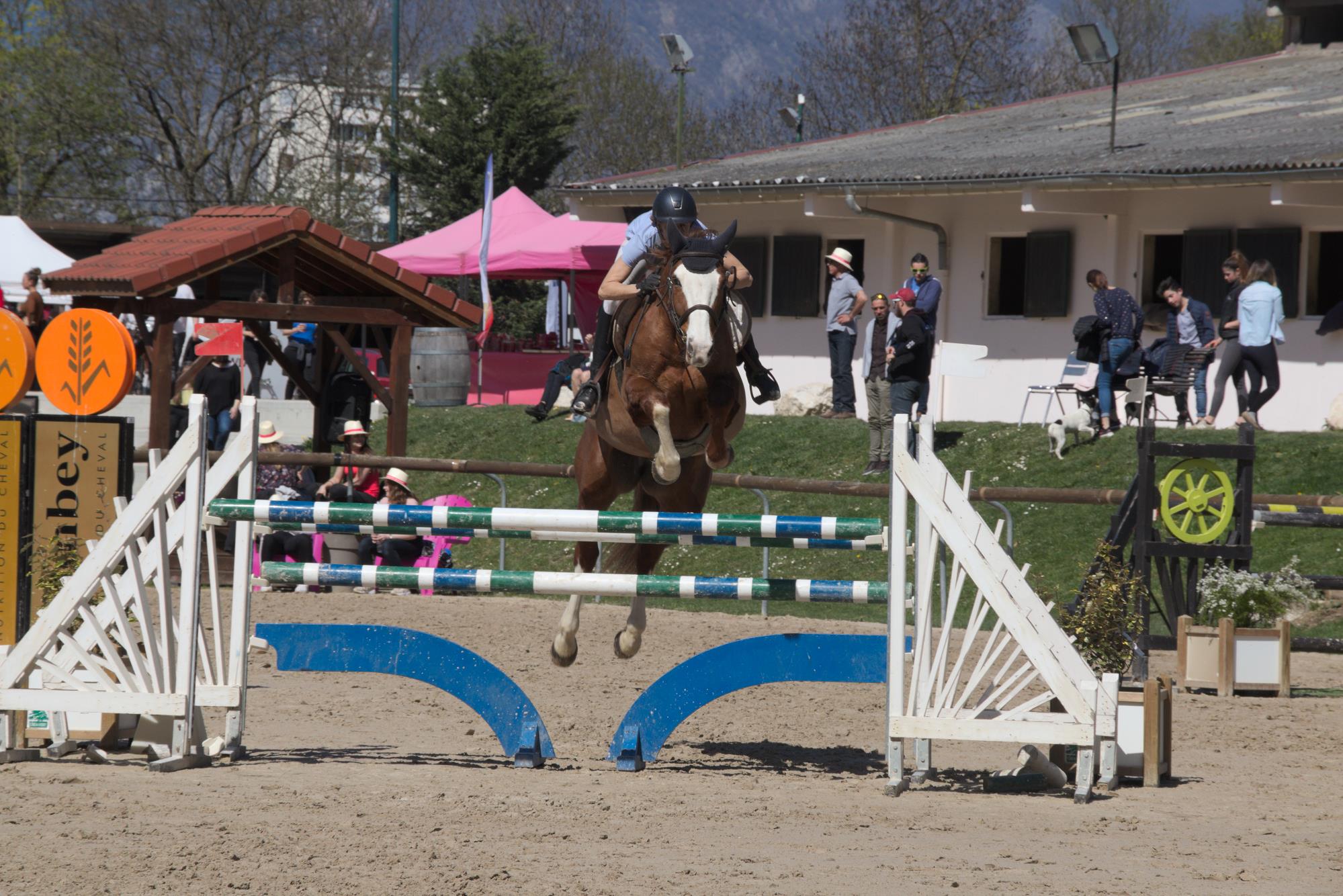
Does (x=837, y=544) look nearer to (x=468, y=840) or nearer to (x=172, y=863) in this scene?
(x=468, y=840)

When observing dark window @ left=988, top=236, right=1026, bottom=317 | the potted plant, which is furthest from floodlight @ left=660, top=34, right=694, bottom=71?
the potted plant

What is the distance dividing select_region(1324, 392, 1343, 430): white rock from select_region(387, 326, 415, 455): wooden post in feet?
28.8

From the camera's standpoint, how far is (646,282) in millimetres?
6719

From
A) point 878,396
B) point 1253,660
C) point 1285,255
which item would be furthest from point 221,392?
point 1285,255

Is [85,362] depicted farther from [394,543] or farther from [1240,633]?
[1240,633]

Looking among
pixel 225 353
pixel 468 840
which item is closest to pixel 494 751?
pixel 468 840

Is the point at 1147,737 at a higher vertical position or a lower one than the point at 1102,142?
lower

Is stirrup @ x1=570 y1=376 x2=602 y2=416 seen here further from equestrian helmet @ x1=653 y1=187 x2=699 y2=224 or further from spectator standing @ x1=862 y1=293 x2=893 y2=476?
spectator standing @ x1=862 y1=293 x2=893 y2=476

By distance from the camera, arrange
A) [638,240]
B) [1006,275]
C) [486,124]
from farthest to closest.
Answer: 1. [486,124]
2. [1006,275]
3. [638,240]

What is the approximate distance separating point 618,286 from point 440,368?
13983 mm

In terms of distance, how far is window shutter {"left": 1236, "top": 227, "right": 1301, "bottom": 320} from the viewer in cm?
1645

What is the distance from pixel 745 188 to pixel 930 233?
2.36 meters

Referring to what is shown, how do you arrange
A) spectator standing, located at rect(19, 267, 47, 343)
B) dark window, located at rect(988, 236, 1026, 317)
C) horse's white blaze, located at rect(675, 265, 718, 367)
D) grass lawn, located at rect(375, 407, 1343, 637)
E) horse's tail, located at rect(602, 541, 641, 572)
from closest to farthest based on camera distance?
horse's white blaze, located at rect(675, 265, 718, 367) → horse's tail, located at rect(602, 541, 641, 572) → grass lawn, located at rect(375, 407, 1343, 637) → spectator standing, located at rect(19, 267, 47, 343) → dark window, located at rect(988, 236, 1026, 317)

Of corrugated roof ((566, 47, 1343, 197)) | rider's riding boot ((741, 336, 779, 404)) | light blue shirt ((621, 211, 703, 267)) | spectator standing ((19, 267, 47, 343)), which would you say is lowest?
rider's riding boot ((741, 336, 779, 404))
